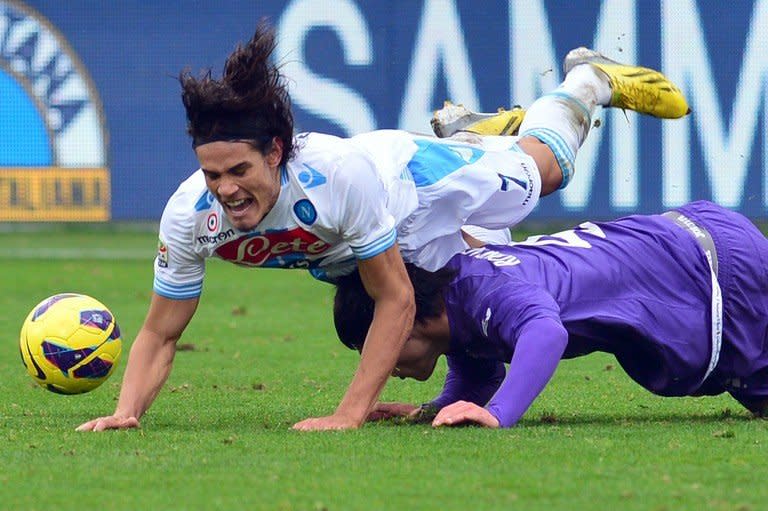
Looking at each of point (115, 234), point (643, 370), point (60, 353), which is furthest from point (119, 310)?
point (115, 234)

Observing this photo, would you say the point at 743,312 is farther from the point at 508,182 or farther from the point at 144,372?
the point at 144,372

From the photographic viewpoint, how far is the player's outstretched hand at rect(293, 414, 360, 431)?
19.0 ft

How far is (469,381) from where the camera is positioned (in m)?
6.90

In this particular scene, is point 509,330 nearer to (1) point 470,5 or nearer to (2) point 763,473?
(2) point 763,473

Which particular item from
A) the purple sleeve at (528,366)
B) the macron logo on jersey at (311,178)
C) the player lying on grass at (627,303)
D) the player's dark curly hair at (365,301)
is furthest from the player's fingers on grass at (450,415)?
the macron logo on jersey at (311,178)

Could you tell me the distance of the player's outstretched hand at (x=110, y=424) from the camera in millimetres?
5957

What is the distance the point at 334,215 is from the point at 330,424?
83 cm

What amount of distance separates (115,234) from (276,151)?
1764 centimetres

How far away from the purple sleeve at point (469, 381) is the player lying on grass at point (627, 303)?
0.28 meters

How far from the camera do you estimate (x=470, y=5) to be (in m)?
18.0

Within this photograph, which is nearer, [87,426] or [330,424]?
[330,424]

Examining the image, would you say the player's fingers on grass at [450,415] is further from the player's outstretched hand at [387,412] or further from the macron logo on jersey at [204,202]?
the macron logo on jersey at [204,202]

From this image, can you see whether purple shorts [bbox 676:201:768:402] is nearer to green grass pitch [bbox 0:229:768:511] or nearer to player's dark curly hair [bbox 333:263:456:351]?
green grass pitch [bbox 0:229:768:511]

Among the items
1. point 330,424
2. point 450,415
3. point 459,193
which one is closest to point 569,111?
point 459,193
